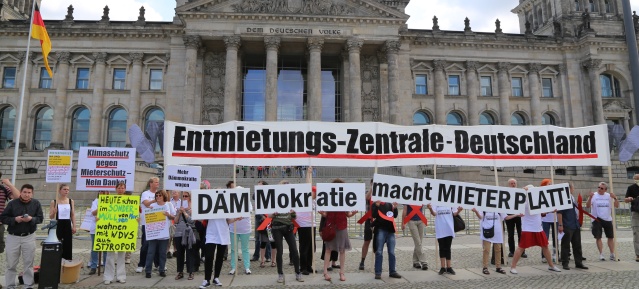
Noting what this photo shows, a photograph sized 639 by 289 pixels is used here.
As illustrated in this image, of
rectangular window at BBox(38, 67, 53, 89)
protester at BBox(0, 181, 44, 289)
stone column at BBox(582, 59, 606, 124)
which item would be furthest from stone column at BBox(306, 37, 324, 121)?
protester at BBox(0, 181, 44, 289)

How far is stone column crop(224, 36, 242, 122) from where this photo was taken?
38.5 m

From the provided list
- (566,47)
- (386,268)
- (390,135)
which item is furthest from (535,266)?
(566,47)

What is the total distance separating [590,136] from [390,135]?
608cm

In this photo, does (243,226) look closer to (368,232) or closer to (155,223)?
(155,223)

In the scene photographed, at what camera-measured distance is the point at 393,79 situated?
1608 inches

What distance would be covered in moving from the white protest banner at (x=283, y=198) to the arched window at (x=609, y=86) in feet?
166

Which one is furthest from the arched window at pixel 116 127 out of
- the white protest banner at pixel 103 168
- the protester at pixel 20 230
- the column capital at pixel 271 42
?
the protester at pixel 20 230

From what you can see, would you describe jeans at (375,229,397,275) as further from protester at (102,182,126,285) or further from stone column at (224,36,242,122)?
stone column at (224,36,242,122)

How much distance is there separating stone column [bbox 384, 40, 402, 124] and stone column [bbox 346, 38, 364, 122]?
9.45 feet

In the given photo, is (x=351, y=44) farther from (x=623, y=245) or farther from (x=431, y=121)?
(x=623, y=245)

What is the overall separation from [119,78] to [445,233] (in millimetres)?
41679

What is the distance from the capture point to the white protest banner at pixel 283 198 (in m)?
10.5

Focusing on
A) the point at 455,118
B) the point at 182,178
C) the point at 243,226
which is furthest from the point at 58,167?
the point at 455,118

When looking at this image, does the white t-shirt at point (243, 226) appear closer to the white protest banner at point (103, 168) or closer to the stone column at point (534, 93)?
the white protest banner at point (103, 168)
